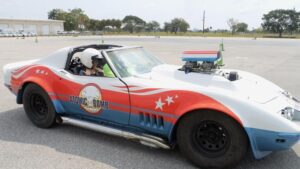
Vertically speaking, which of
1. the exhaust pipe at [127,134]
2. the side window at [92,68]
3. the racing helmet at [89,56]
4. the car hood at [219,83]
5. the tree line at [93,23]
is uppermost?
the tree line at [93,23]

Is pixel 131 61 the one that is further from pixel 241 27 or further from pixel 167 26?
pixel 167 26

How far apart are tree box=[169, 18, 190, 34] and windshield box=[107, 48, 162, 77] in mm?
89042

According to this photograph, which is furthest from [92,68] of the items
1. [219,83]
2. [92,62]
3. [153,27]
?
[153,27]

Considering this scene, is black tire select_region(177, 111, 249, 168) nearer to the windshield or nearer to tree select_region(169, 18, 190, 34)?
the windshield

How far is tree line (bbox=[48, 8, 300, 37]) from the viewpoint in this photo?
75000 mm

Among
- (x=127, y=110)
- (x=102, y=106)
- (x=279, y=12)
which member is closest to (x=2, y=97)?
(x=102, y=106)

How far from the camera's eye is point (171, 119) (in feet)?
11.3

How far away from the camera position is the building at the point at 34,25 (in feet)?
301

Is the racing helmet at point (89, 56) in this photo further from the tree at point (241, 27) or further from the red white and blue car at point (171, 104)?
the tree at point (241, 27)

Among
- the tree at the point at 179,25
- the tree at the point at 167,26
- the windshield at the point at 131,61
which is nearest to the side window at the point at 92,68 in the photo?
the windshield at the point at 131,61

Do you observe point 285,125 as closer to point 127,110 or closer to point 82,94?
point 127,110

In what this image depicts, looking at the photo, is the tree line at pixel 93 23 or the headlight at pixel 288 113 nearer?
the headlight at pixel 288 113

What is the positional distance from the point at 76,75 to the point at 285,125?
289 centimetres

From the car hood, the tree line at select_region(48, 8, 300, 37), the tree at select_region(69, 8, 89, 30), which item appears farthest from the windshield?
the tree at select_region(69, 8, 89, 30)
